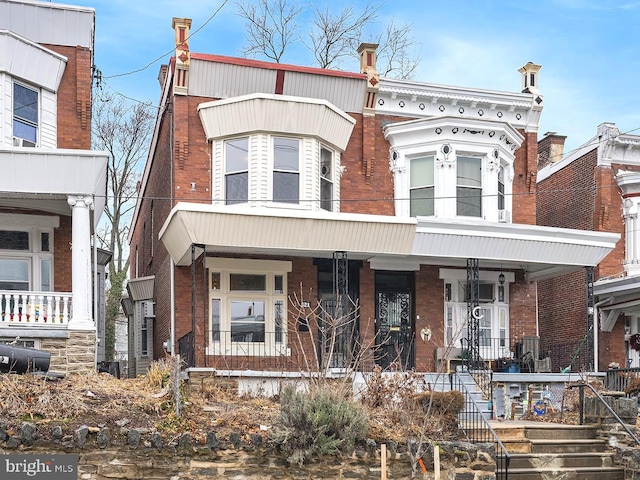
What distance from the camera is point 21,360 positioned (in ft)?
52.0

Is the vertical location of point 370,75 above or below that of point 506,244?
above

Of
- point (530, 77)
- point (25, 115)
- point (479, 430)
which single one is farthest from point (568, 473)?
point (25, 115)

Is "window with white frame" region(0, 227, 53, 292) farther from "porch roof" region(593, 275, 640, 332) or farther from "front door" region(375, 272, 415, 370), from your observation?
"porch roof" region(593, 275, 640, 332)

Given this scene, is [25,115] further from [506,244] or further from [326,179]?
[506,244]

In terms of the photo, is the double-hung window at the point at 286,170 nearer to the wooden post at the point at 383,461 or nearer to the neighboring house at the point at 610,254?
the wooden post at the point at 383,461

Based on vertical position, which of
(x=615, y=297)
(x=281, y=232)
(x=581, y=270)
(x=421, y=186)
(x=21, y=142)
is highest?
(x=21, y=142)

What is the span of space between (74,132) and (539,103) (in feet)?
39.6

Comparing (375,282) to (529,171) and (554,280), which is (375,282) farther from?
(554,280)

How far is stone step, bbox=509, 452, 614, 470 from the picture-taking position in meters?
15.7

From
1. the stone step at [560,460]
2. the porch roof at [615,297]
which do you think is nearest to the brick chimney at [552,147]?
the porch roof at [615,297]

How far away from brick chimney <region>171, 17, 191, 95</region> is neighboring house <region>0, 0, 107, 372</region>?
203 cm

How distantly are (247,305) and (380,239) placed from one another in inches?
143

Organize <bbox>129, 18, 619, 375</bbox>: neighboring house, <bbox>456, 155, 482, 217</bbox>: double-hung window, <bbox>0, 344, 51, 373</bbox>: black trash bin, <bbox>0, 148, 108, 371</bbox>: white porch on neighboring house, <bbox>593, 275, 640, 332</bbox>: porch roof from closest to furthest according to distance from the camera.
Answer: <bbox>0, 344, 51, 373</bbox>: black trash bin
<bbox>0, 148, 108, 371</bbox>: white porch on neighboring house
<bbox>129, 18, 619, 375</bbox>: neighboring house
<bbox>456, 155, 482, 217</bbox>: double-hung window
<bbox>593, 275, 640, 332</bbox>: porch roof

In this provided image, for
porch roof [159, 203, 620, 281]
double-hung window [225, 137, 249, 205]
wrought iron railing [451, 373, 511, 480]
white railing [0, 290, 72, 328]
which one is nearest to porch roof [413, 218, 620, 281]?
porch roof [159, 203, 620, 281]
